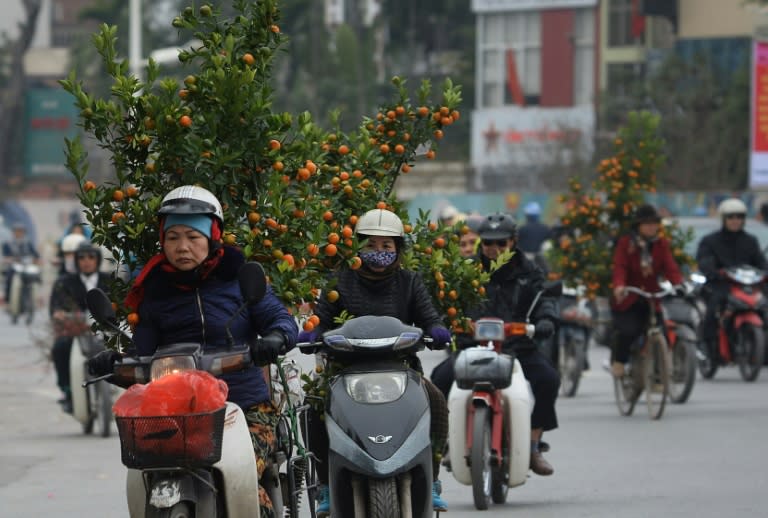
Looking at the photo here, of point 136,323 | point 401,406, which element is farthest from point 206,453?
point 401,406

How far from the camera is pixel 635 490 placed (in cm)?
1227

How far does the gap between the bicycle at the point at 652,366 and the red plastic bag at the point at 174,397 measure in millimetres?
10372

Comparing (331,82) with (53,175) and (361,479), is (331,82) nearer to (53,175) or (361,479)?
(53,175)

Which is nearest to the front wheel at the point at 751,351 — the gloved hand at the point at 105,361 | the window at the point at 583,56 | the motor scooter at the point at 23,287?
the gloved hand at the point at 105,361

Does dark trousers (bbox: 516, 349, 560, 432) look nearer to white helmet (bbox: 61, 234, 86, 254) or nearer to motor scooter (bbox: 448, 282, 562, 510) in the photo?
motor scooter (bbox: 448, 282, 562, 510)

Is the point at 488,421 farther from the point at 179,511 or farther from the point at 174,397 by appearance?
the point at 174,397

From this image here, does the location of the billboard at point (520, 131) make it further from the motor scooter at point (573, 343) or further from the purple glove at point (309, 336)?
the purple glove at point (309, 336)

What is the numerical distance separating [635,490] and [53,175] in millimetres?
75503

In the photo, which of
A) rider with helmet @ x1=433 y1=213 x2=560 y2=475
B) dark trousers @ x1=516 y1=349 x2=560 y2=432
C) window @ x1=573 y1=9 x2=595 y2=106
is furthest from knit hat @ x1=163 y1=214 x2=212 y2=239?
window @ x1=573 y1=9 x2=595 y2=106

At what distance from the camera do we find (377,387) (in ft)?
27.9

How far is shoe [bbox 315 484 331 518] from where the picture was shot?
Answer: 30.8 feet

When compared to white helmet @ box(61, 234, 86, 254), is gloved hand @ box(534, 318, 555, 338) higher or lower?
higher

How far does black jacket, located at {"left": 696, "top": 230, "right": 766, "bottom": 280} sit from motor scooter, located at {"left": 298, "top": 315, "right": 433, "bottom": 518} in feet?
42.9

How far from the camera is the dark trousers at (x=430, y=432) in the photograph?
938 centimetres
